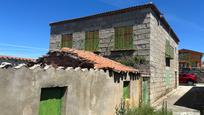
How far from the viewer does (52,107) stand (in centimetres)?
618

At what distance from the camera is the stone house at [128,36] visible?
13453 millimetres

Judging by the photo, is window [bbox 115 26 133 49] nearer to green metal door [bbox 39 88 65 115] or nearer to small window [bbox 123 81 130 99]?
small window [bbox 123 81 130 99]

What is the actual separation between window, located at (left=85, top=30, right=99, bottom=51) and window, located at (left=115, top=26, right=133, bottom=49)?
1.59 metres

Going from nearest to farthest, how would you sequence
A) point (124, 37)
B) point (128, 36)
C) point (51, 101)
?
point (51, 101) → point (128, 36) → point (124, 37)

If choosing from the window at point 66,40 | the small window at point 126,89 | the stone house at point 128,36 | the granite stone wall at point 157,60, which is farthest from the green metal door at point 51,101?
the window at point 66,40

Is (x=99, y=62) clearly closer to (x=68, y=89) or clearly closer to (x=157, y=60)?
(x=68, y=89)

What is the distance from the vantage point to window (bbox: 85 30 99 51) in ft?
50.1

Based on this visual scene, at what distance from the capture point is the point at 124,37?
14.0 meters

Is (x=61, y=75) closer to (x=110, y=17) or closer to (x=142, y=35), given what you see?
(x=142, y=35)

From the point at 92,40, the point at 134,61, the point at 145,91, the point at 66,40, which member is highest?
the point at 66,40

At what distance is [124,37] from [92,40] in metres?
2.52

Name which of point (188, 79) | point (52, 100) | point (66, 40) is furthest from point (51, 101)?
point (188, 79)

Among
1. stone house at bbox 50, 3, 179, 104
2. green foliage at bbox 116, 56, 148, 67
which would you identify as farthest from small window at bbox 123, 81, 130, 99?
green foliage at bbox 116, 56, 148, 67

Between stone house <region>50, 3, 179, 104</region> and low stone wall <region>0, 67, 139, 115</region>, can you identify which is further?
stone house <region>50, 3, 179, 104</region>
